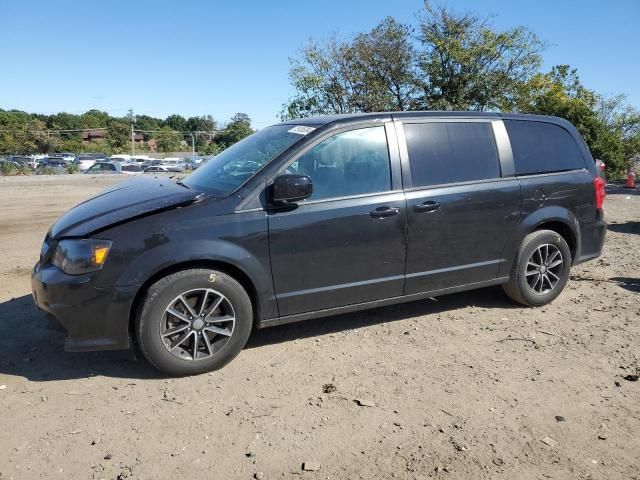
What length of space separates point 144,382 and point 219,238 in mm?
1124

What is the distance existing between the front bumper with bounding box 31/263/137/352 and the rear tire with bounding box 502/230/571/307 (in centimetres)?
340

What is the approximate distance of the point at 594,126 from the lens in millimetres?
17500

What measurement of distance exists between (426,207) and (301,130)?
47.2 inches

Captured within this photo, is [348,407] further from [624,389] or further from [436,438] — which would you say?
[624,389]

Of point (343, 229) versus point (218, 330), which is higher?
point (343, 229)

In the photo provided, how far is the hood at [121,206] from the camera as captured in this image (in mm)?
3531

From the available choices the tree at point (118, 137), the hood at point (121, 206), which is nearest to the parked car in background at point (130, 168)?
the hood at point (121, 206)

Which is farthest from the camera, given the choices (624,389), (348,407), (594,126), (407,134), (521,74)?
(521,74)

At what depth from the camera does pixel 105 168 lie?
3525 cm

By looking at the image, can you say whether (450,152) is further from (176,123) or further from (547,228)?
(176,123)

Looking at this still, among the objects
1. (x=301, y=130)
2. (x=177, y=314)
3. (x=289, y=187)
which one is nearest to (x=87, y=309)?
(x=177, y=314)

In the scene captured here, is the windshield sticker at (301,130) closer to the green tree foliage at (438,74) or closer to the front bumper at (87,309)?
the front bumper at (87,309)

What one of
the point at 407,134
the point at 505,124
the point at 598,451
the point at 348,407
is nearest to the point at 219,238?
the point at 348,407

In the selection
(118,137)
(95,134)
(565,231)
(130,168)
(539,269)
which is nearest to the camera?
(539,269)
